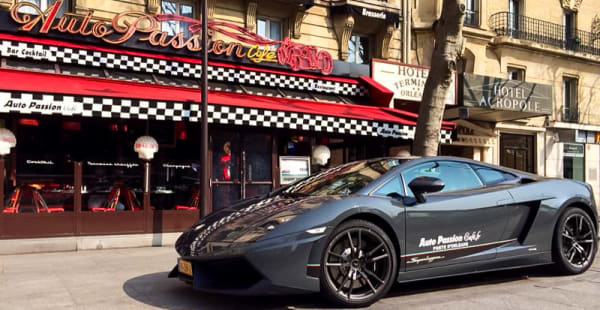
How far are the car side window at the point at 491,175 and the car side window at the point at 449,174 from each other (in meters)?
0.08

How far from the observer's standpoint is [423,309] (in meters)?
4.04

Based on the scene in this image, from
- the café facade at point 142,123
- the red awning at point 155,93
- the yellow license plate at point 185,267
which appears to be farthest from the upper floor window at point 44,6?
the yellow license plate at point 185,267

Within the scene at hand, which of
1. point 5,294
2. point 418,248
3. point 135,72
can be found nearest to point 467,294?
point 418,248

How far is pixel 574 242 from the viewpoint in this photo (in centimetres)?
539

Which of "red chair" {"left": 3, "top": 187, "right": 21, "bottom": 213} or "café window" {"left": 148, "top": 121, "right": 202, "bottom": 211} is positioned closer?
"red chair" {"left": 3, "top": 187, "right": 21, "bottom": 213}

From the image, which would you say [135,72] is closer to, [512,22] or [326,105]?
[326,105]

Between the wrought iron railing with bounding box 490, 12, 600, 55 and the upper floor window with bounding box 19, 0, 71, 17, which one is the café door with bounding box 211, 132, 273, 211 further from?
the wrought iron railing with bounding box 490, 12, 600, 55

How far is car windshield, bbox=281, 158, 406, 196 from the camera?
462 centimetres

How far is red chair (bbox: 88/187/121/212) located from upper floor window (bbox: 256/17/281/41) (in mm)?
6790

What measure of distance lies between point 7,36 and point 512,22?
16.4 metres

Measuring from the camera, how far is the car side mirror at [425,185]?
437 cm

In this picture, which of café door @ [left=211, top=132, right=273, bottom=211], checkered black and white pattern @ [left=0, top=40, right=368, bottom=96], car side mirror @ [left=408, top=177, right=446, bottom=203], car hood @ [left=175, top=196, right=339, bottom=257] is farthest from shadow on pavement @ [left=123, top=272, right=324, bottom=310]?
checkered black and white pattern @ [left=0, top=40, right=368, bottom=96]

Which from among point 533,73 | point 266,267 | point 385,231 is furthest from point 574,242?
point 533,73

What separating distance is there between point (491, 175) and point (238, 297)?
2.72 meters
